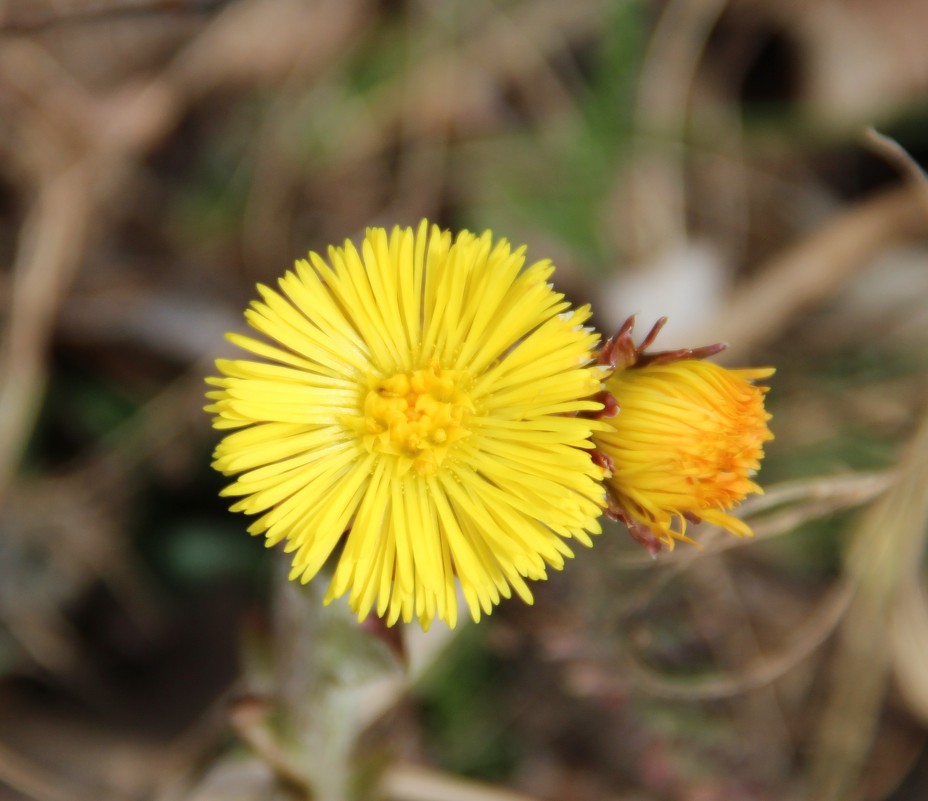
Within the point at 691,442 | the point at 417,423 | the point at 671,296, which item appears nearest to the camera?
the point at 691,442

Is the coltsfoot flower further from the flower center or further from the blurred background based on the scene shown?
the blurred background

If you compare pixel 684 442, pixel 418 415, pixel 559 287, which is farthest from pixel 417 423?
pixel 559 287

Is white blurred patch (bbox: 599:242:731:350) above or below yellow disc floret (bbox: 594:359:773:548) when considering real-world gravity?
above

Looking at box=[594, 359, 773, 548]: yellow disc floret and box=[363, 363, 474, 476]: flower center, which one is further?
box=[363, 363, 474, 476]: flower center

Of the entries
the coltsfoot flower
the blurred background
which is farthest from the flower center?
the blurred background

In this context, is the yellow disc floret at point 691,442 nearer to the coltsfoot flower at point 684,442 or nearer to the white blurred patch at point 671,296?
the coltsfoot flower at point 684,442

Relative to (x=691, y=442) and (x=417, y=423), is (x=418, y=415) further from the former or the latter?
(x=691, y=442)
